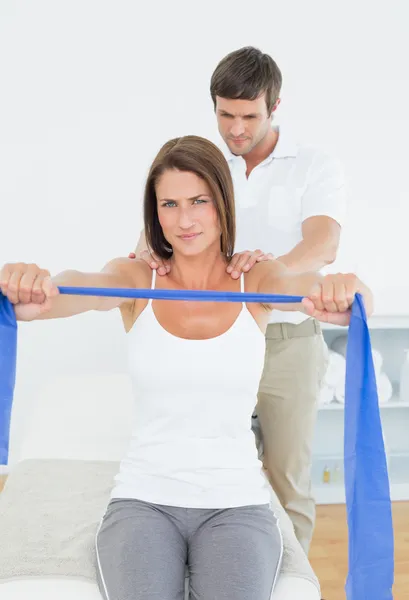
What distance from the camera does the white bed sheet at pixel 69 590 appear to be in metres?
1.65

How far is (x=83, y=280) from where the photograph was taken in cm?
177

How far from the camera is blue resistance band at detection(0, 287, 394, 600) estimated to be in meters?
1.56

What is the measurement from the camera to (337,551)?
3195 mm

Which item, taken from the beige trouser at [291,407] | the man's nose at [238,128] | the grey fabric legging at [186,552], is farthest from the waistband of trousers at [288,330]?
the grey fabric legging at [186,552]

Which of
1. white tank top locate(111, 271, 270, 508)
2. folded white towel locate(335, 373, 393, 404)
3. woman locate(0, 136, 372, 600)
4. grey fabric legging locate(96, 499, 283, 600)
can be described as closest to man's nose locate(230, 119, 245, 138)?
woman locate(0, 136, 372, 600)

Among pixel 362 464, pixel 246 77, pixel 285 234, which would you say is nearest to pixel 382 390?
pixel 285 234

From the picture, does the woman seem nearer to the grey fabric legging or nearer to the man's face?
the grey fabric legging

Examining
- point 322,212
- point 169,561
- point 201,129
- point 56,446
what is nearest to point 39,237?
point 201,129

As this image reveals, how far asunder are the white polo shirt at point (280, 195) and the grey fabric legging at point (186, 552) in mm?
934

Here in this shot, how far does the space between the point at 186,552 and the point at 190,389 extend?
361 millimetres

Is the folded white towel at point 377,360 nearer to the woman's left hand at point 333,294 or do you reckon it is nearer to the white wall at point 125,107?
the white wall at point 125,107

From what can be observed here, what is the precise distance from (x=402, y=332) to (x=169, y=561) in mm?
2796

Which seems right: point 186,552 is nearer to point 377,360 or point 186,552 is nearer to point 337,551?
point 337,551

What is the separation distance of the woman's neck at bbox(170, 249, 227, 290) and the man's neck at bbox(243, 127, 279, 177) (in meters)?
0.65
